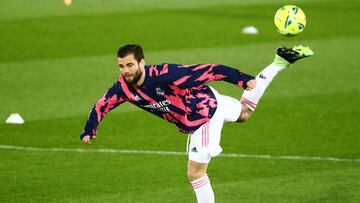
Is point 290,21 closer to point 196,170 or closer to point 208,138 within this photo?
point 208,138

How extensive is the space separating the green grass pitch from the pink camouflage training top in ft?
5.43

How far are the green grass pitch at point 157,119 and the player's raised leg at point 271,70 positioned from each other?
1.26 meters

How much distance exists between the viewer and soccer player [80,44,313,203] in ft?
34.1

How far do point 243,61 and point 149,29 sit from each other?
171 inches

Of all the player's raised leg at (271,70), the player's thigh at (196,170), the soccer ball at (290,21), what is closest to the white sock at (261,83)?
the player's raised leg at (271,70)

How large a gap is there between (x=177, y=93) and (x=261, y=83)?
1234 millimetres

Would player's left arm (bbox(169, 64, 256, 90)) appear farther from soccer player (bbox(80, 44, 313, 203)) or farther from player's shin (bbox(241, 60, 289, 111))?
player's shin (bbox(241, 60, 289, 111))

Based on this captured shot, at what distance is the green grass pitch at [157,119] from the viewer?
12.7 meters

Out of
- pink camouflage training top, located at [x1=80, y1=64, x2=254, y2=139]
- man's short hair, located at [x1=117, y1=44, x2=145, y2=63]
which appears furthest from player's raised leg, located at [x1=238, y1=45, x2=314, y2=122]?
man's short hair, located at [x1=117, y1=44, x2=145, y2=63]

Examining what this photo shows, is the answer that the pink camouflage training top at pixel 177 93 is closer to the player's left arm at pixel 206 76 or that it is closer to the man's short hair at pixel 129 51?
the player's left arm at pixel 206 76

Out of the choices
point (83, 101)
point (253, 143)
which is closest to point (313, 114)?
point (253, 143)

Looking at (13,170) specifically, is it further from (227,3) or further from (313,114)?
(227,3)

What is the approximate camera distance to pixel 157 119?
54.9 feet

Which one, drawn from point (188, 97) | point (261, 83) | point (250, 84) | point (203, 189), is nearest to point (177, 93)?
point (188, 97)
